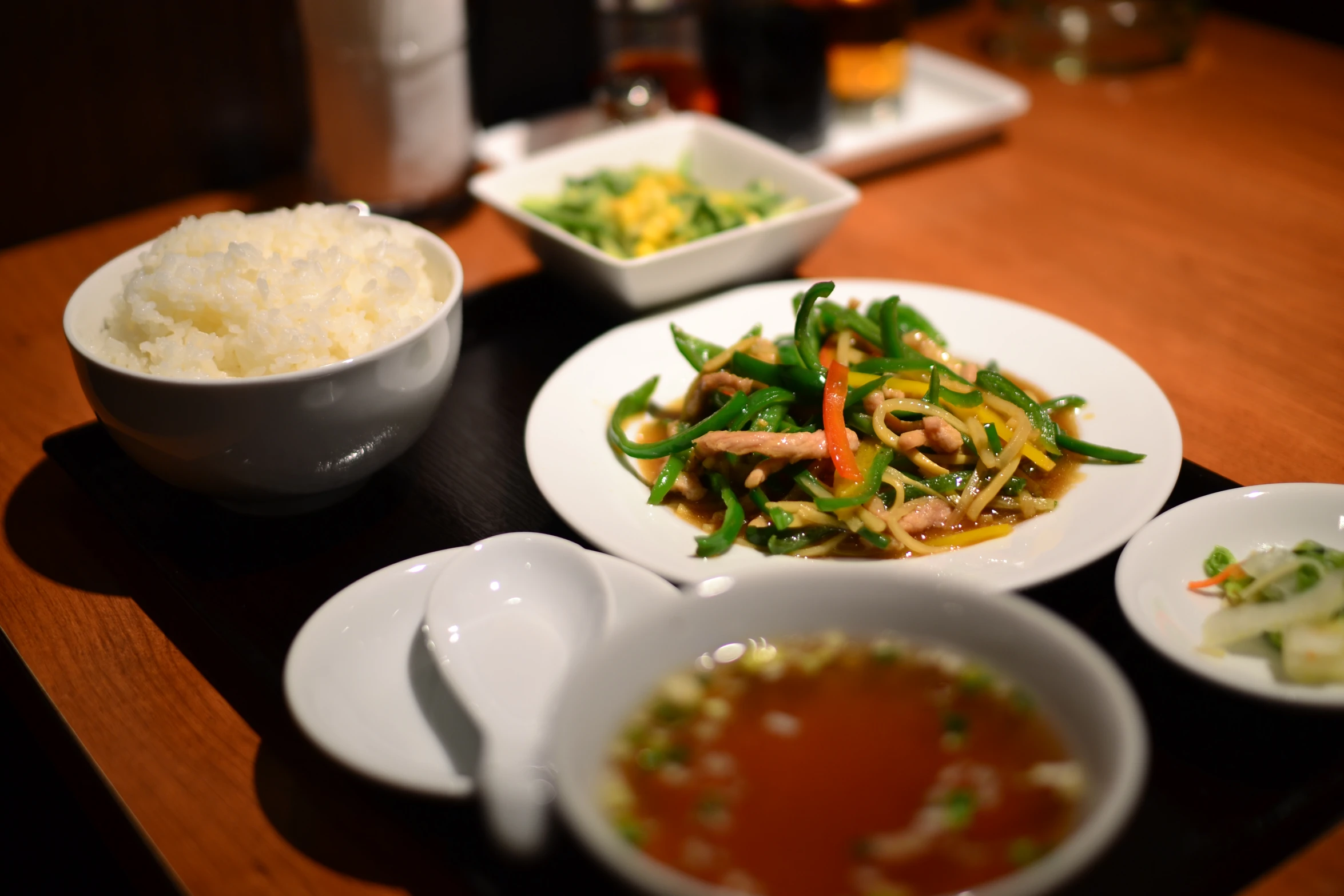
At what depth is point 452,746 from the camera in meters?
1.27

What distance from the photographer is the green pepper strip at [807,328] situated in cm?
185

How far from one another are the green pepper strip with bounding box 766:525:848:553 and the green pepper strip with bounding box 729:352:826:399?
268mm

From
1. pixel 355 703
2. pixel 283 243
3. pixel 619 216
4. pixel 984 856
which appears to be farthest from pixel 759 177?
pixel 984 856

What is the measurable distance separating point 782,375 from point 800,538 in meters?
0.33

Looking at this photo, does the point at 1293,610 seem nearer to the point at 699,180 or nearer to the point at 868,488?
the point at 868,488

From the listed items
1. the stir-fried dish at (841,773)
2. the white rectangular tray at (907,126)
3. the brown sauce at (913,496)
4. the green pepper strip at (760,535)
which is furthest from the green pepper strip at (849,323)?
the white rectangular tray at (907,126)

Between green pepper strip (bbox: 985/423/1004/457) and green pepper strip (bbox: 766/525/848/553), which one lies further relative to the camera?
green pepper strip (bbox: 985/423/1004/457)

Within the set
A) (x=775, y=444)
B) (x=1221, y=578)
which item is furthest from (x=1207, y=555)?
(x=775, y=444)

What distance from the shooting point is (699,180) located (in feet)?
9.01

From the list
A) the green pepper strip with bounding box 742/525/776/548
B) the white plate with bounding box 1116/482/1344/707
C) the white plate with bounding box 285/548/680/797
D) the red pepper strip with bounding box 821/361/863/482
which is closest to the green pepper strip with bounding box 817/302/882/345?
the red pepper strip with bounding box 821/361/863/482

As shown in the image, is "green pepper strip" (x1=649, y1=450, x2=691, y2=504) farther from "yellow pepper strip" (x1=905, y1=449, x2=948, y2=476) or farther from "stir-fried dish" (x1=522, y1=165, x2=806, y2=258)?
"stir-fried dish" (x1=522, y1=165, x2=806, y2=258)

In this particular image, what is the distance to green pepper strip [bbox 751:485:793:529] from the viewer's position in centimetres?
160

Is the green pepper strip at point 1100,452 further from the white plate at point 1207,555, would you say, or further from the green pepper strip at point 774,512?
the green pepper strip at point 774,512

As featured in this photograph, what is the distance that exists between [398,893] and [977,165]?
2578 mm
